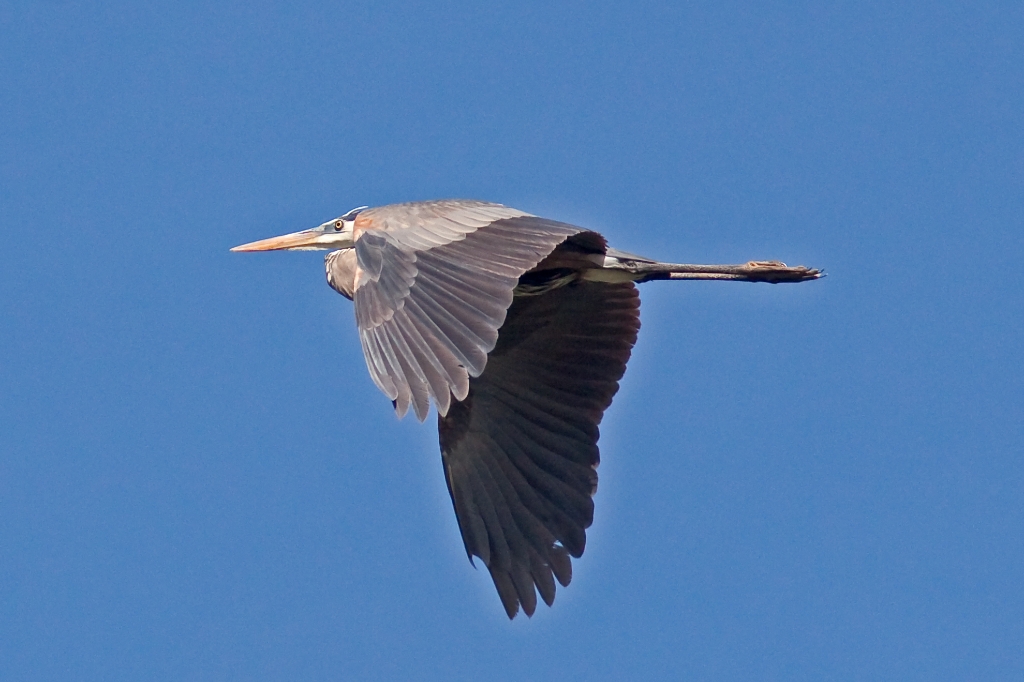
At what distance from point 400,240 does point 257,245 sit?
2.47 meters

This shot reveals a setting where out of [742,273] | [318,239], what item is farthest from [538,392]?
[318,239]

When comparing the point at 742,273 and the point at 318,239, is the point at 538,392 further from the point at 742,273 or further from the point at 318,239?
the point at 318,239

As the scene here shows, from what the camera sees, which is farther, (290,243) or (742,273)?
(290,243)

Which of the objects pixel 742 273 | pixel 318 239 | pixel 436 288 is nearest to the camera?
pixel 436 288

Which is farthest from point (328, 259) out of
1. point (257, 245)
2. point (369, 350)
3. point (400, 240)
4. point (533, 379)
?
point (369, 350)

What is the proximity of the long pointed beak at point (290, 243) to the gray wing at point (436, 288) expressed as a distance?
1.63 metres

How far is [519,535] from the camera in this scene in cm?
867

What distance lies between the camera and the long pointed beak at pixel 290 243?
948cm

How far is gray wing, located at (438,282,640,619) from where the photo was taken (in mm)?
8641

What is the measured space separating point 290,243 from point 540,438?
219 cm

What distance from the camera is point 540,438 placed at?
8.84 metres

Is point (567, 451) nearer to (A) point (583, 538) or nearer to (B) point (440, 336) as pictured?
(A) point (583, 538)

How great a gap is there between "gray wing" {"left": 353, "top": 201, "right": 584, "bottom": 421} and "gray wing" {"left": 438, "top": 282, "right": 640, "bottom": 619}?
124 centimetres

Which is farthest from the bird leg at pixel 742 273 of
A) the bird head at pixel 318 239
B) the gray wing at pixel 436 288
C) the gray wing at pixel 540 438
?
the bird head at pixel 318 239
